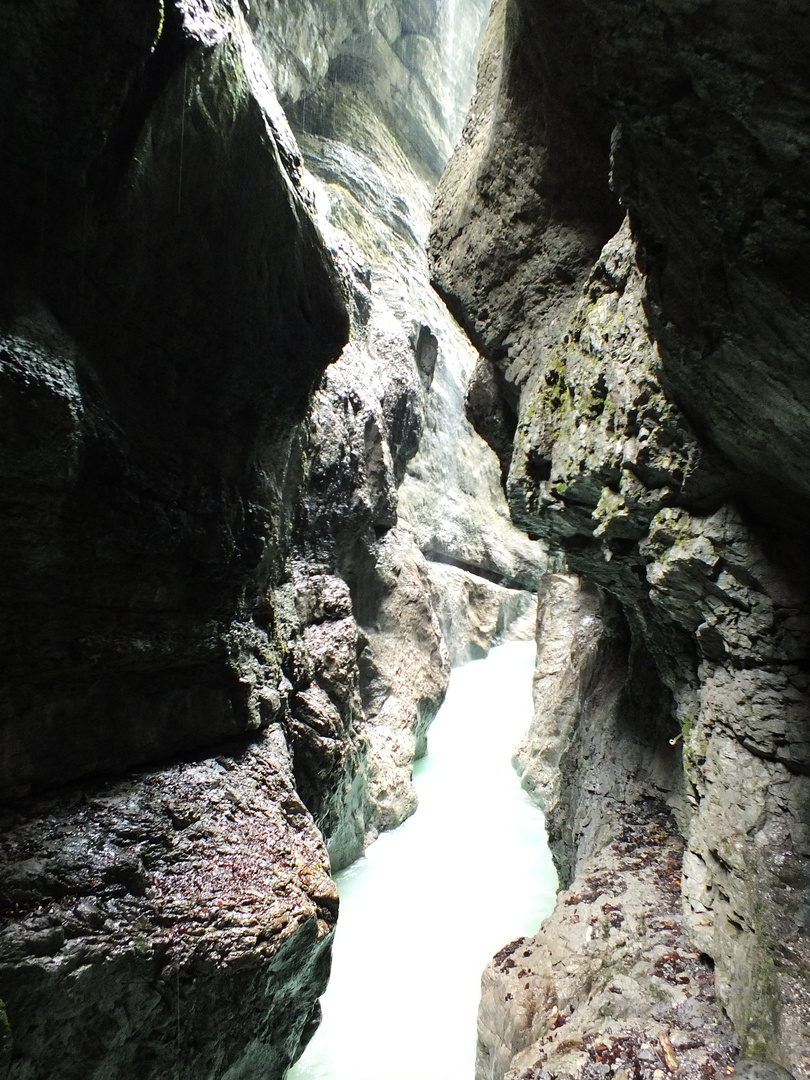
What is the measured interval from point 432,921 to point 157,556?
232 inches

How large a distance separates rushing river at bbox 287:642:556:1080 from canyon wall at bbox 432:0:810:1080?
5.89 ft

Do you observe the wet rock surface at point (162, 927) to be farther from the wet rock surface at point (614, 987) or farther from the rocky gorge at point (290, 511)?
the wet rock surface at point (614, 987)

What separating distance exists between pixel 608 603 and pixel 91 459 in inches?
224

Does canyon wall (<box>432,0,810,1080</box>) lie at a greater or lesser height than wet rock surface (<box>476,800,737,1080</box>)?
greater

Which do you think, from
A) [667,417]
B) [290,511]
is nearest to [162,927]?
[290,511]

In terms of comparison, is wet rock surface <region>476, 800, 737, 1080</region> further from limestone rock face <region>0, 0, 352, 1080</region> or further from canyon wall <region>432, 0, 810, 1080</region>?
limestone rock face <region>0, 0, 352, 1080</region>

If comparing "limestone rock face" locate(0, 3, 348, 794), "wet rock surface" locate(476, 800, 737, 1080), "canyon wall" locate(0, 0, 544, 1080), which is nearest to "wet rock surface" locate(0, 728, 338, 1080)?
"canyon wall" locate(0, 0, 544, 1080)

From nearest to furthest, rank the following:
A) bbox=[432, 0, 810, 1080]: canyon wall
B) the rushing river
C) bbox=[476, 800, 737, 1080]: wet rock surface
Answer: bbox=[432, 0, 810, 1080]: canyon wall → bbox=[476, 800, 737, 1080]: wet rock surface → the rushing river

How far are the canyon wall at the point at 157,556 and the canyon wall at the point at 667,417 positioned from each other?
1.89 m

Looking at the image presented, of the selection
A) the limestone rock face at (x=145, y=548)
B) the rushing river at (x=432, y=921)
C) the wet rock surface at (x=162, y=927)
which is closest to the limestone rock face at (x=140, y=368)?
the limestone rock face at (x=145, y=548)

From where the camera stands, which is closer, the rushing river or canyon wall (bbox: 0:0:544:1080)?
canyon wall (bbox: 0:0:544:1080)

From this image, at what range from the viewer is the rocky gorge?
113 inches

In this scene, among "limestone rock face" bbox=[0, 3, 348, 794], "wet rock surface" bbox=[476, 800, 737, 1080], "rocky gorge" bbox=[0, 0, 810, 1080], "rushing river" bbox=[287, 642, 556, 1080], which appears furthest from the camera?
"rushing river" bbox=[287, 642, 556, 1080]

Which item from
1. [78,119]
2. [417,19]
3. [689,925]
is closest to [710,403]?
[689,925]
